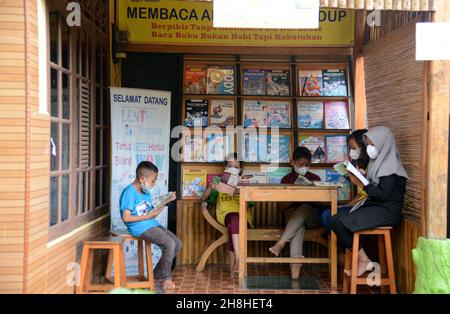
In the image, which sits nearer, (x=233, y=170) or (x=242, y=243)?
(x=242, y=243)

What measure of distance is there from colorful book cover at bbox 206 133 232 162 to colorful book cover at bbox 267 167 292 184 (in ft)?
1.87

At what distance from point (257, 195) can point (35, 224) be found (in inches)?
88.5

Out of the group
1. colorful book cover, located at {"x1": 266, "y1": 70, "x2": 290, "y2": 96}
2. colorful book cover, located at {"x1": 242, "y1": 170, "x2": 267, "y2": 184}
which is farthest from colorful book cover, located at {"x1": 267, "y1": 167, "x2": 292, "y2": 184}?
colorful book cover, located at {"x1": 266, "y1": 70, "x2": 290, "y2": 96}

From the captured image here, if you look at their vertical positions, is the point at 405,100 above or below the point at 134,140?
above

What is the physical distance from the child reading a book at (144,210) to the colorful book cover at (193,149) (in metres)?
1.40

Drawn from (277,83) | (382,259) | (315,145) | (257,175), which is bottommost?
(382,259)

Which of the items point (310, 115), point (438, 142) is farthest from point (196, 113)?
point (438, 142)

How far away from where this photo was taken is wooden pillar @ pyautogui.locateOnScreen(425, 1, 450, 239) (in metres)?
4.27

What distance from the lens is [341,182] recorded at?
6512 mm

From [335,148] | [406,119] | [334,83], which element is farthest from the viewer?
[334,83]

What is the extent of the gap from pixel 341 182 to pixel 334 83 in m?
1.27

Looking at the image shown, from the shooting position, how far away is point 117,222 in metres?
5.54

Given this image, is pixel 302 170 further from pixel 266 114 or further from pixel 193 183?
pixel 193 183

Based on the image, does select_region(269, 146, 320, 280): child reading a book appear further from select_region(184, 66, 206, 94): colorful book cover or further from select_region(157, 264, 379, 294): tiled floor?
select_region(184, 66, 206, 94): colorful book cover
